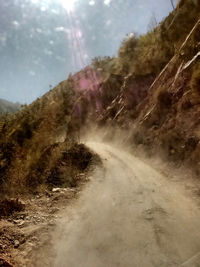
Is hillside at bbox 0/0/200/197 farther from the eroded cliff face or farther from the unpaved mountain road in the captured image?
the unpaved mountain road

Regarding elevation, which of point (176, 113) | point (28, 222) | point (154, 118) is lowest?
point (28, 222)

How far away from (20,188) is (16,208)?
1334 millimetres

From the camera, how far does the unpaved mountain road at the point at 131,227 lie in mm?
3311

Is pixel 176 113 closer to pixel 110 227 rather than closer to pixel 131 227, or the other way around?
pixel 131 227

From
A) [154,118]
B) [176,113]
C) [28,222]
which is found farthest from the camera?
[154,118]

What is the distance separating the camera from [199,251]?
10.7 ft

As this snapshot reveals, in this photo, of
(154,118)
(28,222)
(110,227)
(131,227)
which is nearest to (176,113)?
(154,118)

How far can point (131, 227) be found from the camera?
420cm

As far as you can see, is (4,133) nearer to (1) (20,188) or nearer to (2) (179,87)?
(1) (20,188)

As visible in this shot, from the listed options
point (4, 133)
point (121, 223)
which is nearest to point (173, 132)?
point (121, 223)

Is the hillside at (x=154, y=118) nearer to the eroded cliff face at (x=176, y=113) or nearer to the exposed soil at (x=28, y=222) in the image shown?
the eroded cliff face at (x=176, y=113)

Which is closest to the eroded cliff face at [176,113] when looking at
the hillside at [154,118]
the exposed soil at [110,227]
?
the hillside at [154,118]

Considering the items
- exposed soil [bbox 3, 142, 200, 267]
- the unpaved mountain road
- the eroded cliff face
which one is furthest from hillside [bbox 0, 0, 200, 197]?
the unpaved mountain road

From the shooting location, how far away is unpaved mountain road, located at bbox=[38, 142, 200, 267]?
10.9 ft
